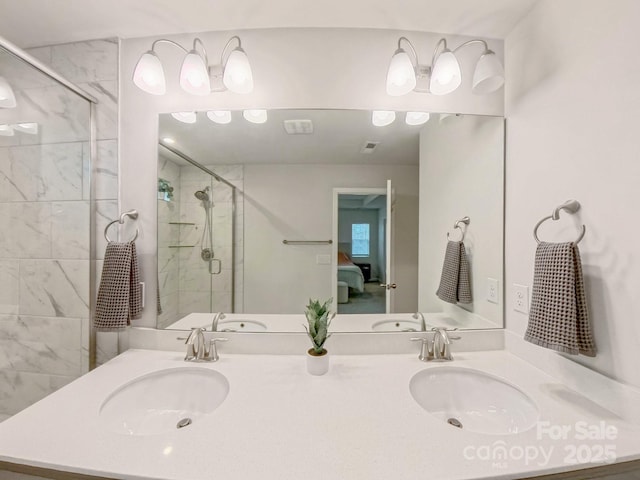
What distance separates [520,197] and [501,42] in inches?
29.6

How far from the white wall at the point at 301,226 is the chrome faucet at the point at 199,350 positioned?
26 cm

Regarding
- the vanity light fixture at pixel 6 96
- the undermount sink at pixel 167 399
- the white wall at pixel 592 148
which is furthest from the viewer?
the vanity light fixture at pixel 6 96

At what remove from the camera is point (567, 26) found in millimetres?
928

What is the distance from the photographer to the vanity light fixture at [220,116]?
1.23m

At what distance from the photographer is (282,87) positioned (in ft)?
3.97

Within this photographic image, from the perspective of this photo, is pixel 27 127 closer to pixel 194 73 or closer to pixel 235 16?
pixel 194 73

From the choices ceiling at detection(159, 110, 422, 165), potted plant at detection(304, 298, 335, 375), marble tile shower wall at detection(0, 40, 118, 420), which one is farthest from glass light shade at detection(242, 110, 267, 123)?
potted plant at detection(304, 298, 335, 375)

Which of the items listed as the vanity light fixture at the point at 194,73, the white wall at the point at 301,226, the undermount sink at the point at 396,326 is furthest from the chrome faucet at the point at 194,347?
the vanity light fixture at the point at 194,73

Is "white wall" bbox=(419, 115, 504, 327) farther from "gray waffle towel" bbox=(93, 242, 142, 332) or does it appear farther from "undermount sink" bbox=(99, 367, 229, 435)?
"gray waffle towel" bbox=(93, 242, 142, 332)

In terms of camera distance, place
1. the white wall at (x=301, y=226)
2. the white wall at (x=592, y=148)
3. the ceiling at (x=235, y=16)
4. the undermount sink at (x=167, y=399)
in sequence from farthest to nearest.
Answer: the white wall at (x=301, y=226) → the ceiling at (x=235, y=16) → the undermount sink at (x=167, y=399) → the white wall at (x=592, y=148)

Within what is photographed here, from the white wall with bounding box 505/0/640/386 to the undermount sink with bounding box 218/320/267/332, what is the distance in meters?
1.18

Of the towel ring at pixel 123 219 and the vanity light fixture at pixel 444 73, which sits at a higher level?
the vanity light fixture at pixel 444 73

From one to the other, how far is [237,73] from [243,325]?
3.70ft

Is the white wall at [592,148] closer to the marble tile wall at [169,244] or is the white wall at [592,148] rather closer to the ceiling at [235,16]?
the ceiling at [235,16]
